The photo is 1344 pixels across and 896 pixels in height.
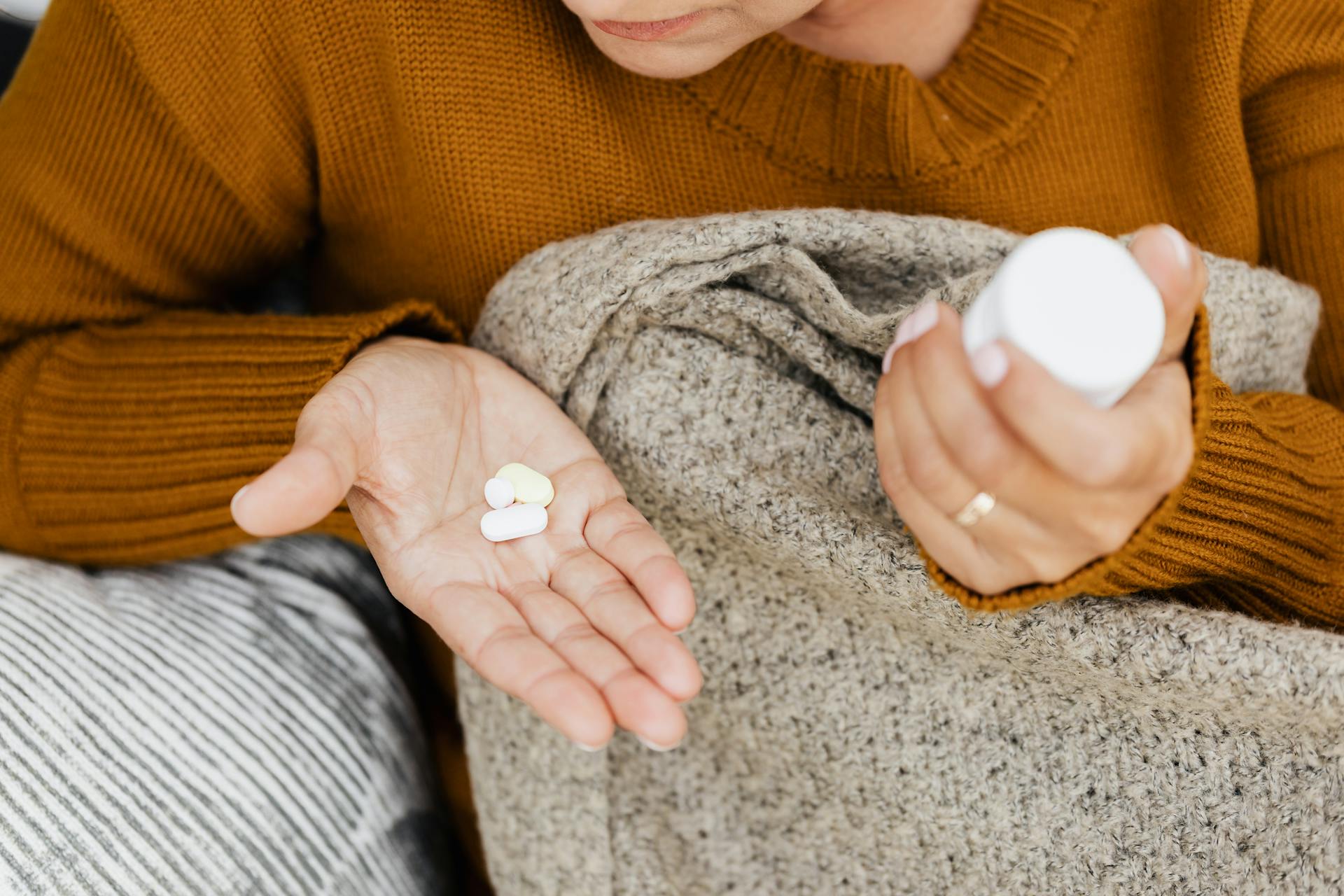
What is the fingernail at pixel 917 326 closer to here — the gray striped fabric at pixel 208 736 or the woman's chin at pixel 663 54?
the woman's chin at pixel 663 54

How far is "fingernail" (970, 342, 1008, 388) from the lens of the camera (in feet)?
1.36

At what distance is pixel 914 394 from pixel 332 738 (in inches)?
22.2

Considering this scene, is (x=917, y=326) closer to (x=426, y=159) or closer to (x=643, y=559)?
(x=643, y=559)

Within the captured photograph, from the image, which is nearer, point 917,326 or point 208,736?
point 917,326

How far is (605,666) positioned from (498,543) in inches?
4.4

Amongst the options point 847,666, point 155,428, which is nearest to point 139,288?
point 155,428

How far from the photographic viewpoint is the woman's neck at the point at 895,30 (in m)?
0.81

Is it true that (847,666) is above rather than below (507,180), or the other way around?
below

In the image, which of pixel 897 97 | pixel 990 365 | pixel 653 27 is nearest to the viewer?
pixel 990 365

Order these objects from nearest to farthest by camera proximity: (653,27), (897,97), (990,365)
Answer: (990,365) → (653,27) → (897,97)

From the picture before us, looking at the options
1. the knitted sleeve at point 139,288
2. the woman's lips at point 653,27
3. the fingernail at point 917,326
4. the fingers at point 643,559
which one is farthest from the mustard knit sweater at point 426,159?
the fingernail at point 917,326

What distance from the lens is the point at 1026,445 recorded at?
16.7 inches

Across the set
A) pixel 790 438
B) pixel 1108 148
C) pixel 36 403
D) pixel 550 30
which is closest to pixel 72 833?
pixel 36 403

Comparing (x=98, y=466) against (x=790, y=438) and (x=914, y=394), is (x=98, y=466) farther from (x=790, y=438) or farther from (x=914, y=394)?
(x=914, y=394)
